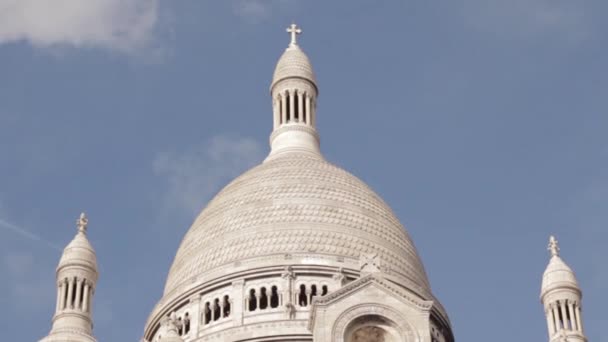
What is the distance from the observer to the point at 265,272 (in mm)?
68250

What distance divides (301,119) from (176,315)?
13368 mm

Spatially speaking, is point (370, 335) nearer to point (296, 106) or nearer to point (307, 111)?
point (307, 111)

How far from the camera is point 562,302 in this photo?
62875 millimetres

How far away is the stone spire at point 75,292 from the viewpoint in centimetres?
6125

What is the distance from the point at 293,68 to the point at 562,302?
2160 centimetres

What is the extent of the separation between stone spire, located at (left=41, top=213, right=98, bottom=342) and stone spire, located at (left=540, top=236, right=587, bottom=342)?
15125mm

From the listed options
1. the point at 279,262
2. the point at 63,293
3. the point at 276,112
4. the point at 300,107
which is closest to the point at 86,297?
the point at 63,293

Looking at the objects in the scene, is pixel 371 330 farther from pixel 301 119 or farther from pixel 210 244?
pixel 301 119

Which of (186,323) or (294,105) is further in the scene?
(294,105)

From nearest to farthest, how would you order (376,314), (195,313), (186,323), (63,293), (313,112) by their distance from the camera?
(376,314)
(63,293)
(195,313)
(186,323)
(313,112)

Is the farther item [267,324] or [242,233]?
[242,233]

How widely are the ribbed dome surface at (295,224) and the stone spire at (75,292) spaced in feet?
20.1

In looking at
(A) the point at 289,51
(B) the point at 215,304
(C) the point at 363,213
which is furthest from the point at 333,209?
(A) the point at 289,51

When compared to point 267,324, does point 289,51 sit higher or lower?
higher
